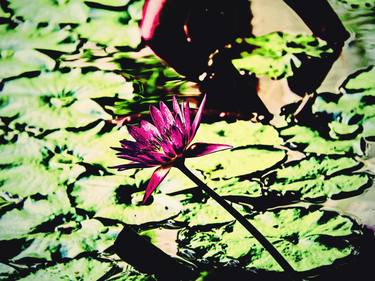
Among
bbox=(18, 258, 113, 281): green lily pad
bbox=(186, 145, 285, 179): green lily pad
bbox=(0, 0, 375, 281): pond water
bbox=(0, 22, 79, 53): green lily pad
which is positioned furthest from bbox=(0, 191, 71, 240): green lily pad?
bbox=(0, 22, 79, 53): green lily pad

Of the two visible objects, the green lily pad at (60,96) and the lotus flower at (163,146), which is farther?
the green lily pad at (60,96)

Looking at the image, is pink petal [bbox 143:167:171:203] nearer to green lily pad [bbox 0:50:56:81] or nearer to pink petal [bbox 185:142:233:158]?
pink petal [bbox 185:142:233:158]

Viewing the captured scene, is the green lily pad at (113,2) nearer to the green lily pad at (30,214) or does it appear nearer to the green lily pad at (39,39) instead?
the green lily pad at (39,39)

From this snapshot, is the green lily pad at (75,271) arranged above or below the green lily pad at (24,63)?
below

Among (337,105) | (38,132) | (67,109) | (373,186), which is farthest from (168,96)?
(373,186)

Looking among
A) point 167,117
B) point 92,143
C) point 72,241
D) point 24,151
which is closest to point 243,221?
point 167,117

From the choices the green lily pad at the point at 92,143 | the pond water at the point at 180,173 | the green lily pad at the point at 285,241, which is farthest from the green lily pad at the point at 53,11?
the green lily pad at the point at 285,241
